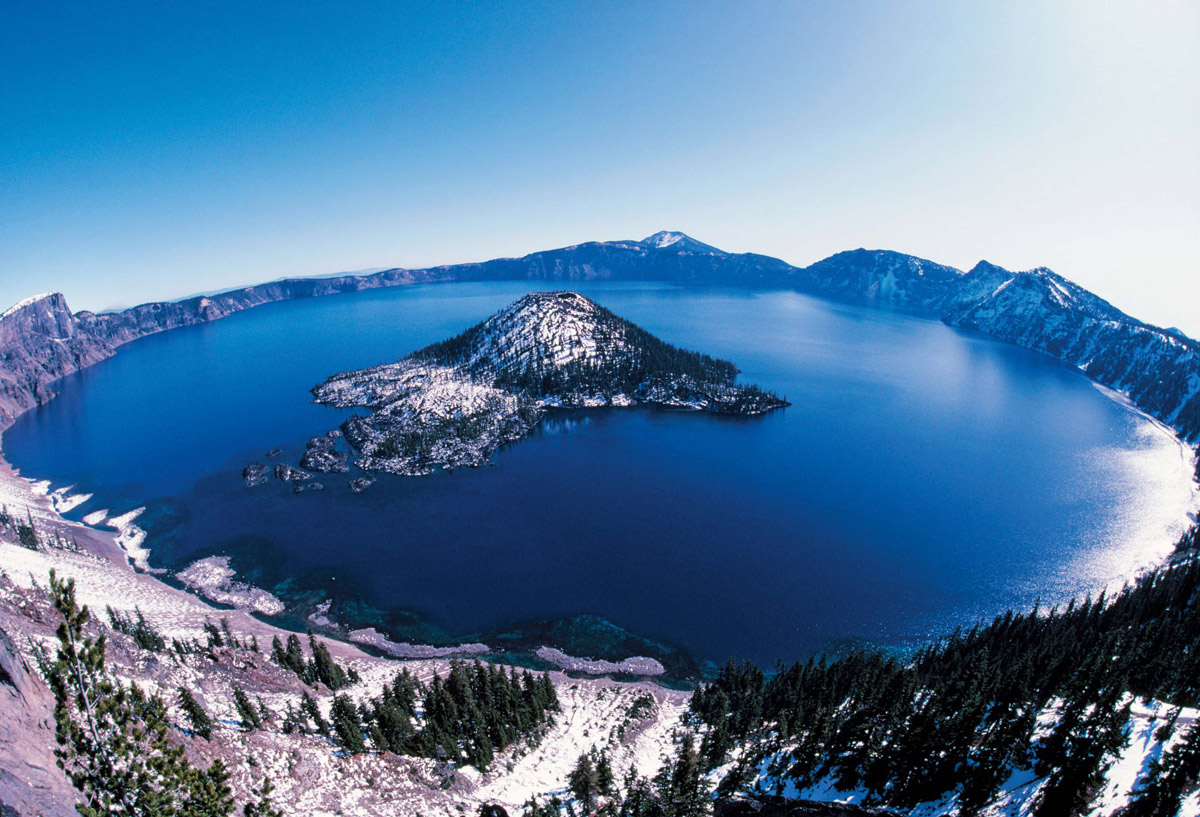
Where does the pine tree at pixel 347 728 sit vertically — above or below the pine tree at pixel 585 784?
above

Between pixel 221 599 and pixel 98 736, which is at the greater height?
pixel 98 736

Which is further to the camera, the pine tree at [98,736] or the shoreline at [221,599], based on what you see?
the shoreline at [221,599]

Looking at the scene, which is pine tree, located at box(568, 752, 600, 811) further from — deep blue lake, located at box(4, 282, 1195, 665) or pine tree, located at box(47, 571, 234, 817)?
pine tree, located at box(47, 571, 234, 817)

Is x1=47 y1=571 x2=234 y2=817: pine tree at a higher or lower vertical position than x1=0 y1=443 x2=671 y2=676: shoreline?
higher

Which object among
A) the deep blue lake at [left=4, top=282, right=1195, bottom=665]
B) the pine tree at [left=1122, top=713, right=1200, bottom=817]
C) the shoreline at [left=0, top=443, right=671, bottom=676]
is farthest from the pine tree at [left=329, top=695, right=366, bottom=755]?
the pine tree at [left=1122, top=713, right=1200, bottom=817]

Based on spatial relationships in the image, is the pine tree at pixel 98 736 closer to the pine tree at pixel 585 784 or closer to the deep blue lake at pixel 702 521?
the pine tree at pixel 585 784

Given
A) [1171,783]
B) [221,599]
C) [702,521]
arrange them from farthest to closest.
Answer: [702,521]
[221,599]
[1171,783]

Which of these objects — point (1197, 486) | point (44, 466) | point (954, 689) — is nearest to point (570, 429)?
point (954, 689)

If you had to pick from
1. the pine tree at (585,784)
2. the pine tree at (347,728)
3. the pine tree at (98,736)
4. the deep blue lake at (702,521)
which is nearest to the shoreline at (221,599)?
the deep blue lake at (702,521)

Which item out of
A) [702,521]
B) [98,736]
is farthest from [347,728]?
[702,521]

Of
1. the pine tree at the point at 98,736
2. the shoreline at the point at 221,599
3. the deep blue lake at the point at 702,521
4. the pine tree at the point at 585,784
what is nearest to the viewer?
the pine tree at the point at 98,736

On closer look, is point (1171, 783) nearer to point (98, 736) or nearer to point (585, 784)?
point (585, 784)
